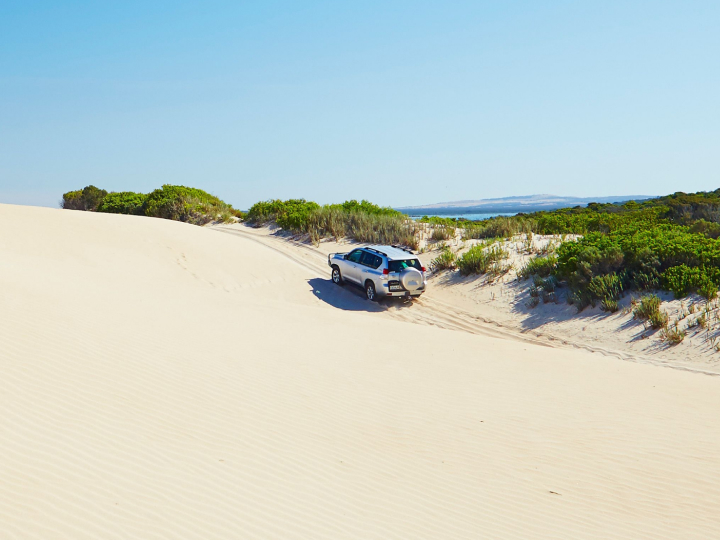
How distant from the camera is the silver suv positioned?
15062 millimetres

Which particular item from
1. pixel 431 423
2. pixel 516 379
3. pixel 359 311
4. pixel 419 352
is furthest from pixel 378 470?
pixel 359 311

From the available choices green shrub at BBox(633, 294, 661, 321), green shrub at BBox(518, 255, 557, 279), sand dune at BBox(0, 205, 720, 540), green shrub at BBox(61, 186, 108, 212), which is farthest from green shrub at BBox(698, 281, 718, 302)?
green shrub at BBox(61, 186, 108, 212)

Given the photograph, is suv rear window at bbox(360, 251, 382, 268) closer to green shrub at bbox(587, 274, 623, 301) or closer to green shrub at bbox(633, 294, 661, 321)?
green shrub at bbox(587, 274, 623, 301)

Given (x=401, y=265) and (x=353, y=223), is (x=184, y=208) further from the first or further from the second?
(x=401, y=265)

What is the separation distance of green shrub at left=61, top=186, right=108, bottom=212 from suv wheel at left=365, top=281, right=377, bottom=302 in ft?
117

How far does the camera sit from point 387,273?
594 inches

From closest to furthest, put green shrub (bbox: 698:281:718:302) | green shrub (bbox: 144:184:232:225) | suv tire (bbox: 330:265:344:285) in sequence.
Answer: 1. green shrub (bbox: 698:281:718:302)
2. suv tire (bbox: 330:265:344:285)
3. green shrub (bbox: 144:184:232:225)

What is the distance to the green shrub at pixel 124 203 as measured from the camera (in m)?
38.4

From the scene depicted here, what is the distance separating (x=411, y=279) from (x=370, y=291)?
140cm

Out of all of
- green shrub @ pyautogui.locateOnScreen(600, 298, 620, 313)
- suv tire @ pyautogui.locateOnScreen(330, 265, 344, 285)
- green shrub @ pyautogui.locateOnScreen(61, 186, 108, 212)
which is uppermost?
green shrub @ pyautogui.locateOnScreen(61, 186, 108, 212)

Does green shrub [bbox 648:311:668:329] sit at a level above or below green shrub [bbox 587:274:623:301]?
below

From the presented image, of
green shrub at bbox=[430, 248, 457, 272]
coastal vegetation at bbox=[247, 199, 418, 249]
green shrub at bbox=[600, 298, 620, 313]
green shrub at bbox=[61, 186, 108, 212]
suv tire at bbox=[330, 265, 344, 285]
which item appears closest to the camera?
green shrub at bbox=[600, 298, 620, 313]

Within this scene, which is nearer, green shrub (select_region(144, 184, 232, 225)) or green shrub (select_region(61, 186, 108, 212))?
green shrub (select_region(144, 184, 232, 225))

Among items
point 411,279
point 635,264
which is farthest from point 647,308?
point 411,279
